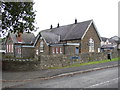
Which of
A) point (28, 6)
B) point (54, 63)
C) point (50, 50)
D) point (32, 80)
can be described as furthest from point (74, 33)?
point (32, 80)

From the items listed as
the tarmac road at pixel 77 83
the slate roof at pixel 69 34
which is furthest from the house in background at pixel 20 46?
the tarmac road at pixel 77 83

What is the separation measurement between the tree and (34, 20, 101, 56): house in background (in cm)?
1191

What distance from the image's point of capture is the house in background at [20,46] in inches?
1400

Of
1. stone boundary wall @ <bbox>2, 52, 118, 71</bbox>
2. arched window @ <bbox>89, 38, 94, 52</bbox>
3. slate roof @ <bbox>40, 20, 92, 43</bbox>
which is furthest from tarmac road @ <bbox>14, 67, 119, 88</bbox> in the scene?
arched window @ <bbox>89, 38, 94, 52</bbox>

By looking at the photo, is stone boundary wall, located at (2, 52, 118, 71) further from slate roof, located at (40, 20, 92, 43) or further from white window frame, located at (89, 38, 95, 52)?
white window frame, located at (89, 38, 95, 52)

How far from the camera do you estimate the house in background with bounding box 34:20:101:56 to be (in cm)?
2758

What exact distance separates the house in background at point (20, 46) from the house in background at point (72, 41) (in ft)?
14.2

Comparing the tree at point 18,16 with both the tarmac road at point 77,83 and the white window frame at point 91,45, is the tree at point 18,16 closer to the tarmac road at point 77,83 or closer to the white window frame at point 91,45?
the tarmac road at point 77,83

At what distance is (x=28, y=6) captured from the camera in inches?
600

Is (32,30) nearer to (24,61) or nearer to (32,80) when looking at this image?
(24,61)

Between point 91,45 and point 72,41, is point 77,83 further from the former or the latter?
point 91,45

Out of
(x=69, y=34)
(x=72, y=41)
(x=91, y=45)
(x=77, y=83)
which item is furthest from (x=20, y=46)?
(x=77, y=83)

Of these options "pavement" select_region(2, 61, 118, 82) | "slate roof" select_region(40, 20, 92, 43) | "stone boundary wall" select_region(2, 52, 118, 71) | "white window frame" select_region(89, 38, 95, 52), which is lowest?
"pavement" select_region(2, 61, 118, 82)

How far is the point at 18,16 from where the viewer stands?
49.3 ft
